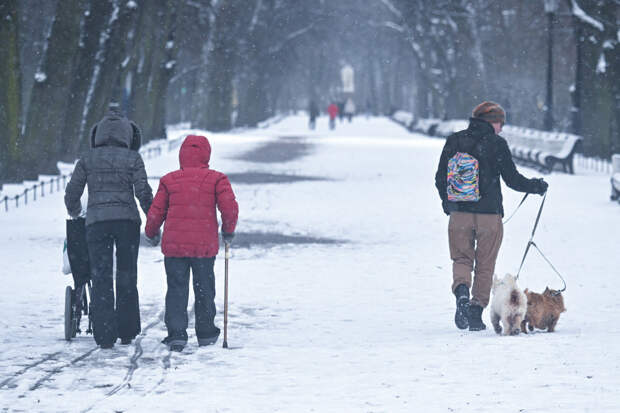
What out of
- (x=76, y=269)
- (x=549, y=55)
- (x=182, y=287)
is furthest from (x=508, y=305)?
(x=549, y=55)

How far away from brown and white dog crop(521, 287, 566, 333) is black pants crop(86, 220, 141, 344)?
295cm

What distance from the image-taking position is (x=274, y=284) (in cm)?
1230

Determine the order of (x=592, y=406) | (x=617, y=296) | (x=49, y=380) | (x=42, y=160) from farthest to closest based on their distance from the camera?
(x=42, y=160), (x=617, y=296), (x=49, y=380), (x=592, y=406)

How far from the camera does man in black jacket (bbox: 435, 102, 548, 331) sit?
932 centimetres

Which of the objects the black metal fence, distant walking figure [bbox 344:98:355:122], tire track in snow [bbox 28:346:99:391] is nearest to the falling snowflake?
the black metal fence

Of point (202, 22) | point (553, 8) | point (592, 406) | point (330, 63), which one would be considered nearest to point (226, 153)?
point (553, 8)

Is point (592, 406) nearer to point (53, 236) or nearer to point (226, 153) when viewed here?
point (53, 236)

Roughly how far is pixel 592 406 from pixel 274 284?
613 centimetres

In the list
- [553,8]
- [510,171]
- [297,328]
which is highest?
[553,8]

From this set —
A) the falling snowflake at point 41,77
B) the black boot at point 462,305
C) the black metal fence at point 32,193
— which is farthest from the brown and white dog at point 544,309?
the falling snowflake at point 41,77

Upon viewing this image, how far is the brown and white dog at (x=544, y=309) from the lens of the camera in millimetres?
9172

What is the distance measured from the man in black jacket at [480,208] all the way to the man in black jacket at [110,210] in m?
2.38

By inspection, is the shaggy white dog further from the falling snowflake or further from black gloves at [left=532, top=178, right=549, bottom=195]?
the falling snowflake

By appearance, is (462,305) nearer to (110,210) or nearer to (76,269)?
(110,210)
